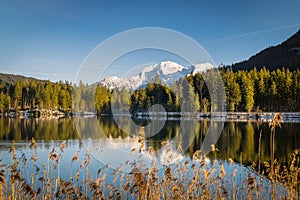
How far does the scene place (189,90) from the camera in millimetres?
55031

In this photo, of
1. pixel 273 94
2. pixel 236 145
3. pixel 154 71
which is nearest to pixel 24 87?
pixel 273 94

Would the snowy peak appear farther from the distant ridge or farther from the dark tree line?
the distant ridge

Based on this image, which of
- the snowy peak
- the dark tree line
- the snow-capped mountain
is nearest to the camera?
the snow-capped mountain

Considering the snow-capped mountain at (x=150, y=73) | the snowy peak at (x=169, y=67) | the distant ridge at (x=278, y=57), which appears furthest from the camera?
the distant ridge at (x=278, y=57)

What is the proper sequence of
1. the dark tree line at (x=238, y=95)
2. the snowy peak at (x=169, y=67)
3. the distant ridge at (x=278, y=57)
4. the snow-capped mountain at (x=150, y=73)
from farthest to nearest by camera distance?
the distant ridge at (x=278, y=57), the dark tree line at (x=238, y=95), the snowy peak at (x=169, y=67), the snow-capped mountain at (x=150, y=73)

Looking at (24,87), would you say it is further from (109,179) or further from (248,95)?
(109,179)

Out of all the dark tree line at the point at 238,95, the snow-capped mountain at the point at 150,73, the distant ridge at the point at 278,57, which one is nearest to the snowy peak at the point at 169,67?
the snow-capped mountain at the point at 150,73

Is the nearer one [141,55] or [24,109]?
[141,55]

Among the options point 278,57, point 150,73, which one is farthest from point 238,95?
point 278,57

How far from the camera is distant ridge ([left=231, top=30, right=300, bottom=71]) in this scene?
477 feet

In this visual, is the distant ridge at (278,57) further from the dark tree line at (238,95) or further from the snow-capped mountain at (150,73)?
the snow-capped mountain at (150,73)

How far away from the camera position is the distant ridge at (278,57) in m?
145

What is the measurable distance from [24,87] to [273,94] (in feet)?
244

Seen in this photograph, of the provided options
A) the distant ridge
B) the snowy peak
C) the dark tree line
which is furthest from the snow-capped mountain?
the distant ridge
